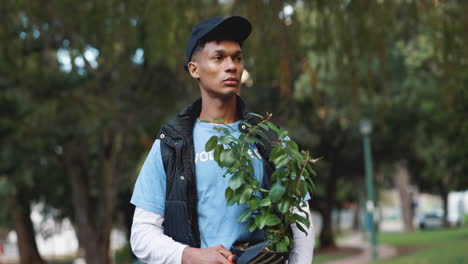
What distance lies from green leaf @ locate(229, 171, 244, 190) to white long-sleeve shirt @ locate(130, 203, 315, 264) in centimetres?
28

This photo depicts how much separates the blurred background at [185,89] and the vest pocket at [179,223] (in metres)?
2.15

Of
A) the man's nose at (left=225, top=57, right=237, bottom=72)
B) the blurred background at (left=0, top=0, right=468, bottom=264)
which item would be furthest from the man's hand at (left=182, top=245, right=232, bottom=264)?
the blurred background at (left=0, top=0, right=468, bottom=264)

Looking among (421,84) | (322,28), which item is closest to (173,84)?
(421,84)

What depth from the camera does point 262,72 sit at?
4.93 m

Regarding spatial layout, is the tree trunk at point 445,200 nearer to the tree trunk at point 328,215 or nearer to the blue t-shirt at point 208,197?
the tree trunk at point 328,215

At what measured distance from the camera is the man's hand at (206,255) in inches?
84.9

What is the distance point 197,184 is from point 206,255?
31cm

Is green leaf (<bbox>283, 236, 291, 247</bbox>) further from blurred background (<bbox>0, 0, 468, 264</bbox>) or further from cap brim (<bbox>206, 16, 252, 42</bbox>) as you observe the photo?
blurred background (<bbox>0, 0, 468, 264</bbox>)

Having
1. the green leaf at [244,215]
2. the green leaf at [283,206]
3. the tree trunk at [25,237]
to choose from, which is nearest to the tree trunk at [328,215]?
the tree trunk at [25,237]

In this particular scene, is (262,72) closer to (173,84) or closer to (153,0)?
(153,0)

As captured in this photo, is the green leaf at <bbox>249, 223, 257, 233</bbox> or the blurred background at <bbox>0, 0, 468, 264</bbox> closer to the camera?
the green leaf at <bbox>249, 223, 257, 233</bbox>

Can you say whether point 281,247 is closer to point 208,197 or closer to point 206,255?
point 206,255

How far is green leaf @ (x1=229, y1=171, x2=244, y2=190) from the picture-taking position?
216 centimetres

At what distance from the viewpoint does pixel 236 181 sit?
217cm
